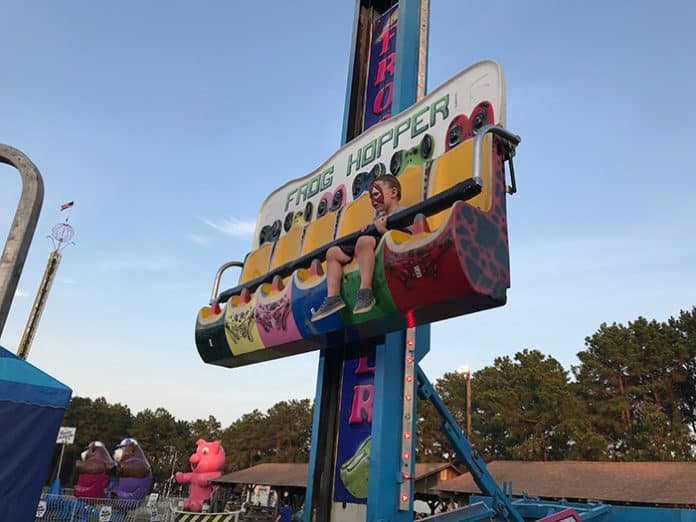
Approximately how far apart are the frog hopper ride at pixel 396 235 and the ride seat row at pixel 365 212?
0.01m

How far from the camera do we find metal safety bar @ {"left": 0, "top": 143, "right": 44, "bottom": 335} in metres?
2.63

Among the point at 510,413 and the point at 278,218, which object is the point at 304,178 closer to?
the point at 278,218

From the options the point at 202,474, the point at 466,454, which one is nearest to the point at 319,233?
the point at 466,454

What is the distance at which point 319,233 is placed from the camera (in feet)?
22.7

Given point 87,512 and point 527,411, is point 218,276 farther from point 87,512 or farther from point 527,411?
point 527,411

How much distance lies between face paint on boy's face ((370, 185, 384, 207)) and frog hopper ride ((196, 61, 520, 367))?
Answer: 273 millimetres

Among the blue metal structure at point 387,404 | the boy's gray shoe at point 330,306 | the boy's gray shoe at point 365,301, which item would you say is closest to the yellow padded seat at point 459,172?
the boy's gray shoe at point 365,301

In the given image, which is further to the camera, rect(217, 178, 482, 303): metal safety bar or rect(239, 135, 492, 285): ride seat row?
rect(239, 135, 492, 285): ride seat row

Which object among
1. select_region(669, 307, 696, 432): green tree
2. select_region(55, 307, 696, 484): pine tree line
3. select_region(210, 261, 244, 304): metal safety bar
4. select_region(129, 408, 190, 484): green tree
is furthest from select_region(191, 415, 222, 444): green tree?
select_region(210, 261, 244, 304): metal safety bar

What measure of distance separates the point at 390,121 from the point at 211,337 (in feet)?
11.4

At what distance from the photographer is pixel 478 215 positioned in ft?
14.8

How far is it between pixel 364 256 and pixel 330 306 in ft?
2.10

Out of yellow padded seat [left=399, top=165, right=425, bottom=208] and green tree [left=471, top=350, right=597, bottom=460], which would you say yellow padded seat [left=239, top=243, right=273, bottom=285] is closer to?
yellow padded seat [left=399, top=165, right=425, bottom=208]

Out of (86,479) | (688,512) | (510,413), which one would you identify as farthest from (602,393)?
(688,512)
